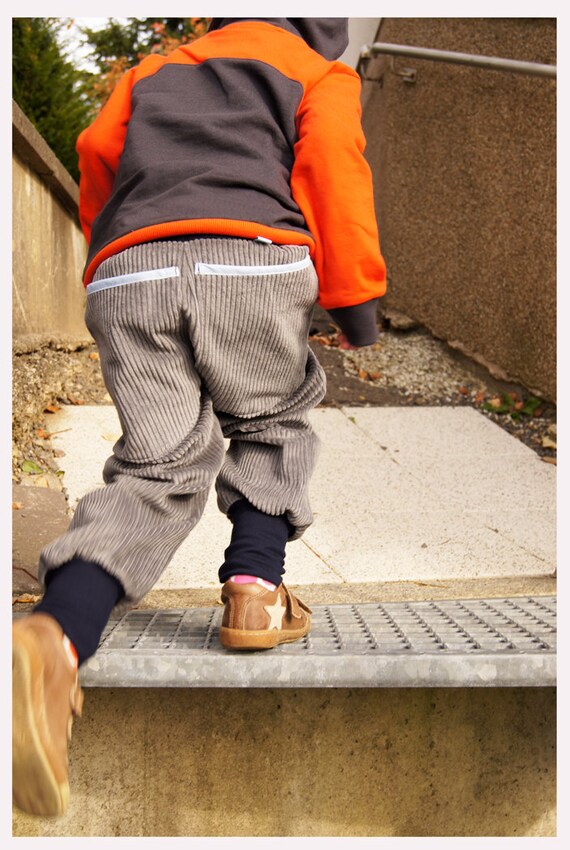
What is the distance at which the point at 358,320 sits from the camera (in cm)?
195

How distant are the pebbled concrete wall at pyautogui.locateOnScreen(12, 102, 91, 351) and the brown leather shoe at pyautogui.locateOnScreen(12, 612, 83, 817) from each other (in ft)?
8.25

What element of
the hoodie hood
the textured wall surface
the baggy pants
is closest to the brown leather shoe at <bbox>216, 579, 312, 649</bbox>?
the baggy pants

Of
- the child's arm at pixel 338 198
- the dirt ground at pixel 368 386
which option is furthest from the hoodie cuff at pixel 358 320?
the dirt ground at pixel 368 386

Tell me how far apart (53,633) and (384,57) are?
6628mm

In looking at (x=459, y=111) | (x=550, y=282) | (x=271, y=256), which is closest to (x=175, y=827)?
(x=271, y=256)

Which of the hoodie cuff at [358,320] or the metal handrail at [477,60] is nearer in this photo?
the hoodie cuff at [358,320]

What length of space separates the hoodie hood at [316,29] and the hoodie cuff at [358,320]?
641 millimetres

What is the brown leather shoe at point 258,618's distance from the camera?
5.63ft

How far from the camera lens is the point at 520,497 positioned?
355 centimetres

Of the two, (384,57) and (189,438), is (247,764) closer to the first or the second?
(189,438)

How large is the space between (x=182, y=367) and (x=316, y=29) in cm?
89

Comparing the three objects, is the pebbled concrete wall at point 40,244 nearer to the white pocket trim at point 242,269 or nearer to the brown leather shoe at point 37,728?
the white pocket trim at point 242,269

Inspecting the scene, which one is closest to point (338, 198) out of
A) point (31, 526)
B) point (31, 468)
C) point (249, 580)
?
point (249, 580)

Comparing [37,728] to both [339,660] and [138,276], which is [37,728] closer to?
[339,660]
